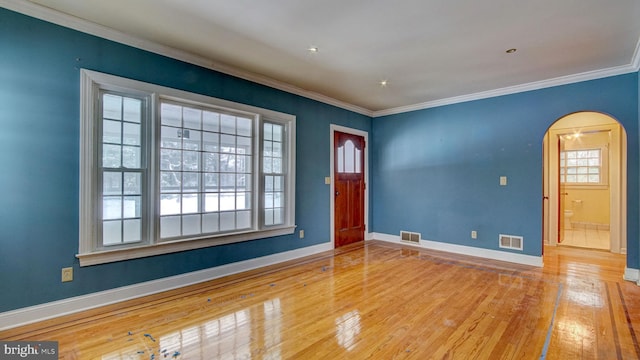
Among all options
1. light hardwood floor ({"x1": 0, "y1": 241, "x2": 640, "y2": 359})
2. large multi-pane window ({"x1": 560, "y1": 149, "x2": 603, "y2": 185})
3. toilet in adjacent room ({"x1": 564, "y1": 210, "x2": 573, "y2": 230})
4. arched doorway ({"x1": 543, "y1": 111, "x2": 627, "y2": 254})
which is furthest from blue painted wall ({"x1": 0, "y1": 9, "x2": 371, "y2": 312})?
large multi-pane window ({"x1": 560, "y1": 149, "x2": 603, "y2": 185})

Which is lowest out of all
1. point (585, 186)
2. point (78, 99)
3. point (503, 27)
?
point (585, 186)

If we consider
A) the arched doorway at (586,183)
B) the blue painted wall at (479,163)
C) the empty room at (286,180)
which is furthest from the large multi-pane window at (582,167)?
the blue painted wall at (479,163)

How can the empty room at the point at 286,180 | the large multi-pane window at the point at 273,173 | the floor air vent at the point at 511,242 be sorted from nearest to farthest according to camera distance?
the empty room at the point at 286,180
the large multi-pane window at the point at 273,173
the floor air vent at the point at 511,242

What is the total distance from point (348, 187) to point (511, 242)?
111 inches

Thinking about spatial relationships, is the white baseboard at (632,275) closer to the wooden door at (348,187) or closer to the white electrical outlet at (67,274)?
the wooden door at (348,187)

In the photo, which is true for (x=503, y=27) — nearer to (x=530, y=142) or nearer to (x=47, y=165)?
(x=530, y=142)

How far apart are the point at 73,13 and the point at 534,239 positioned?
20.1 feet

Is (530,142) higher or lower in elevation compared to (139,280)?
higher

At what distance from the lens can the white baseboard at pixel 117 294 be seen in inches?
99.3

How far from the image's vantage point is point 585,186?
7.32 meters

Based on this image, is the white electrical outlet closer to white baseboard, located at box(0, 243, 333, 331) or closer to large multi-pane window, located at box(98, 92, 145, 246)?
white baseboard, located at box(0, 243, 333, 331)

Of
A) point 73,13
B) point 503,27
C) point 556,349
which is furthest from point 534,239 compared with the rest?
point 73,13

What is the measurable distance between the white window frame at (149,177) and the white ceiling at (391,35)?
51cm

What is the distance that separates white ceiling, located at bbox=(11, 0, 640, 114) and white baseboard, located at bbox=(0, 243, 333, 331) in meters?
2.57
